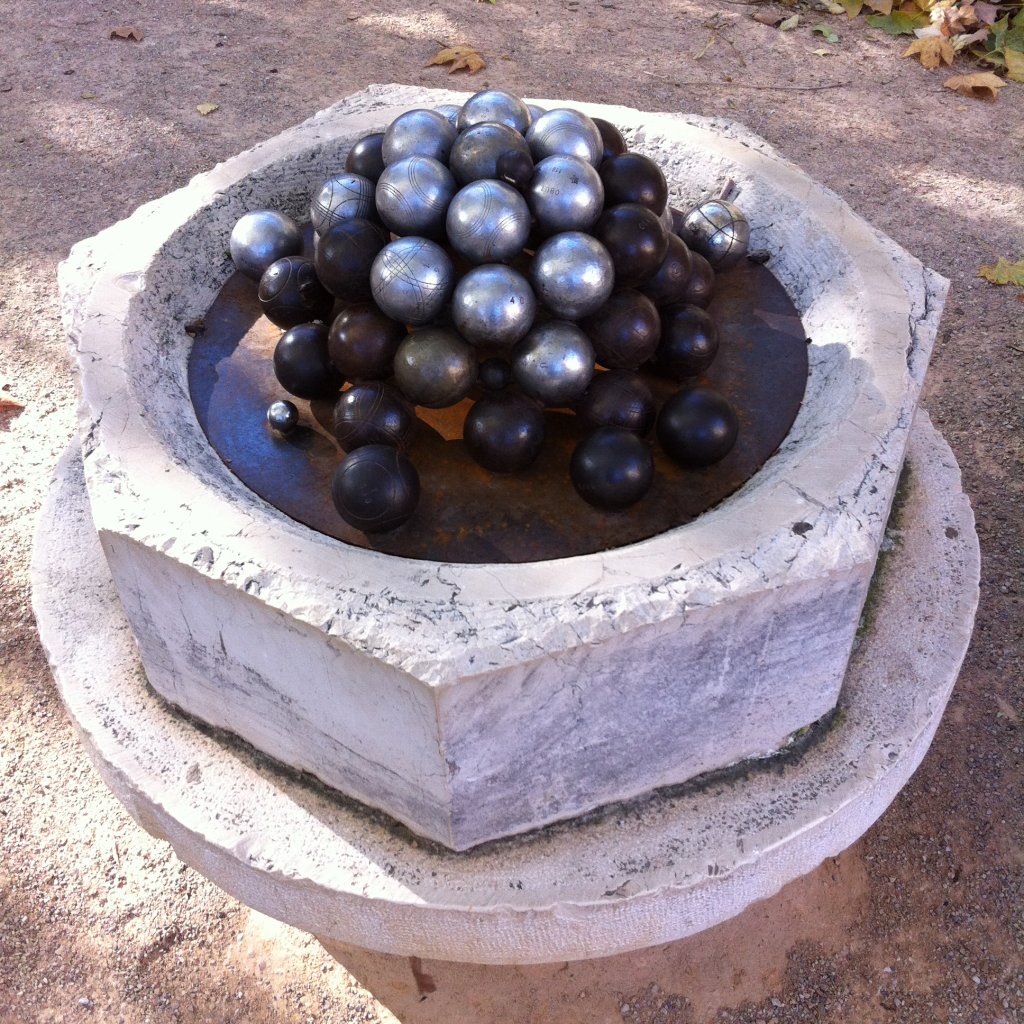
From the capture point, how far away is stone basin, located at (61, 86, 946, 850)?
65.6 inches

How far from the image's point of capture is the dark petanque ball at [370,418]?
1979 mm

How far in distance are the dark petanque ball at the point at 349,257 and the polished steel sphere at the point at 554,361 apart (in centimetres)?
36

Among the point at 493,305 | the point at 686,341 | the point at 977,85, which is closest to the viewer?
the point at 493,305

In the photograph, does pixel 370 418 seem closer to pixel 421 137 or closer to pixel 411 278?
pixel 411 278

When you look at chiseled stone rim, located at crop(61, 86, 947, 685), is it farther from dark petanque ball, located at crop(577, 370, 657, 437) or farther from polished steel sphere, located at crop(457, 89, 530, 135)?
polished steel sphere, located at crop(457, 89, 530, 135)

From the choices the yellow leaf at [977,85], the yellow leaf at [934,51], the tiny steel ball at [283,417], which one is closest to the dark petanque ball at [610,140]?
the tiny steel ball at [283,417]

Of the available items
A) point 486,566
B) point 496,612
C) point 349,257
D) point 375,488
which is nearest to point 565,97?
point 349,257

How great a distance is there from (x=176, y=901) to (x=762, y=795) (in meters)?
1.50

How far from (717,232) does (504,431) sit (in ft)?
2.92

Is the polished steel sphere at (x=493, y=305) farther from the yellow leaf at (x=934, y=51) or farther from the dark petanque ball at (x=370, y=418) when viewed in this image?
the yellow leaf at (x=934, y=51)

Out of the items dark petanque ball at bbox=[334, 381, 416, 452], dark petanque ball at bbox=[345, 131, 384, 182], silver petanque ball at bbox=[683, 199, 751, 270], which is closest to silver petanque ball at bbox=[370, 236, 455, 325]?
dark petanque ball at bbox=[334, 381, 416, 452]

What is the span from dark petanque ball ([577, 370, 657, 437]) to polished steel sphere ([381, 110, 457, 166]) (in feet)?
1.99

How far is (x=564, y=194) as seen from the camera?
2.00 m

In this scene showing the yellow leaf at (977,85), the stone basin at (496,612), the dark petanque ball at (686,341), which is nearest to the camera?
the stone basin at (496,612)
